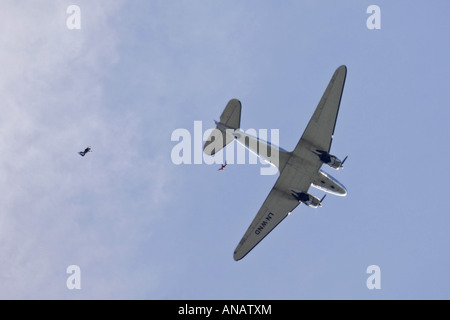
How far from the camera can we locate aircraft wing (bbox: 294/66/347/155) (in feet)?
228

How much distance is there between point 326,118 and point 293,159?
644cm

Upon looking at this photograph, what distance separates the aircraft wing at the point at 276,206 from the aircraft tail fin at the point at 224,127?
820 centimetres

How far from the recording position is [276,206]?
77062mm

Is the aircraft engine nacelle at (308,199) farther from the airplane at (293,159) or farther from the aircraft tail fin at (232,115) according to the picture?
the aircraft tail fin at (232,115)

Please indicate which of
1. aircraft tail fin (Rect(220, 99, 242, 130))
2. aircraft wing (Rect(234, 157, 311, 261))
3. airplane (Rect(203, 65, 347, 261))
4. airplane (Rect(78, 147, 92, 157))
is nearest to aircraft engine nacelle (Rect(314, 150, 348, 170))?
airplane (Rect(203, 65, 347, 261))

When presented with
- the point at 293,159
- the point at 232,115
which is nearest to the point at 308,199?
the point at 293,159

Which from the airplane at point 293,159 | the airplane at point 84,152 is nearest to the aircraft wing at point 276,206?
the airplane at point 293,159

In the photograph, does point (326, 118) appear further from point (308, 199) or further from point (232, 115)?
point (232, 115)

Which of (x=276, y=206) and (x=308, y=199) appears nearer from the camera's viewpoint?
(x=308, y=199)

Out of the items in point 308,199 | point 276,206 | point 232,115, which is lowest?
point 276,206

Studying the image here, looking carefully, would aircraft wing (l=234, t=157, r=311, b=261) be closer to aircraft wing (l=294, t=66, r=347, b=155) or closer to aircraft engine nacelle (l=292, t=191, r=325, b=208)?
aircraft engine nacelle (l=292, t=191, r=325, b=208)
